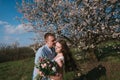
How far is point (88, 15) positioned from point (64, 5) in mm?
1477

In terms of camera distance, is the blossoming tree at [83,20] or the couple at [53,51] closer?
the couple at [53,51]

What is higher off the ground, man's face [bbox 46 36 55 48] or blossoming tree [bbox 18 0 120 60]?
blossoming tree [bbox 18 0 120 60]

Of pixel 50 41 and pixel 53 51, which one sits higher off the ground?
pixel 50 41

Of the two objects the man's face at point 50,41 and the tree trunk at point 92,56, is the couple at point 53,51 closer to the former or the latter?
the man's face at point 50,41

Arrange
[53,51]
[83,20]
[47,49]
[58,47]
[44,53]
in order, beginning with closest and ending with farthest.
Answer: [58,47] < [44,53] < [47,49] < [53,51] < [83,20]

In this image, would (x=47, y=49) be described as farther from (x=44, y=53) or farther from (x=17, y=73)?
(x=17, y=73)

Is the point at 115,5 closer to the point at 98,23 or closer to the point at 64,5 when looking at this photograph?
the point at 98,23

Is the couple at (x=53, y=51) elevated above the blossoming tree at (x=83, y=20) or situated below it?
below

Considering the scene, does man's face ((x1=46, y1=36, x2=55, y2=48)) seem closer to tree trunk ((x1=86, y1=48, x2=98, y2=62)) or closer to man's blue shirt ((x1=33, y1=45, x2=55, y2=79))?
man's blue shirt ((x1=33, y1=45, x2=55, y2=79))

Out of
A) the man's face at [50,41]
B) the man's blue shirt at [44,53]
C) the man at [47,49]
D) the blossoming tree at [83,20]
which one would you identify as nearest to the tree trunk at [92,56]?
the blossoming tree at [83,20]

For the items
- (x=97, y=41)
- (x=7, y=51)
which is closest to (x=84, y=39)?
(x=97, y=41)

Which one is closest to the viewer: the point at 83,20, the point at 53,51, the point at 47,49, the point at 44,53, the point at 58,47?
the point at 58,47

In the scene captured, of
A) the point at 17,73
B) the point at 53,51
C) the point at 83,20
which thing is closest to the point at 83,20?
the point at 83,20

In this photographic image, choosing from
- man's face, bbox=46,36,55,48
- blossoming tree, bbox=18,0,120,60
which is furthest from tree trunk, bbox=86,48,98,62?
man's face, bbox=46,36,55,48
